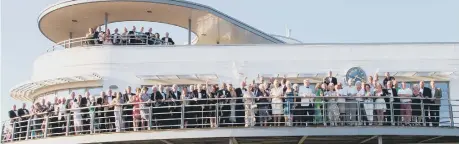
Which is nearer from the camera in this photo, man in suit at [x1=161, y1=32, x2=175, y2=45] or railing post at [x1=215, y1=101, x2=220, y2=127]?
railing post at [x1=215, y1=101, x2=220, y2=127]

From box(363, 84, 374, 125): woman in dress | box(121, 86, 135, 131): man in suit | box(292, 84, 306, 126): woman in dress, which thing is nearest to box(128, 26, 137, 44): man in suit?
box(121, 86, 135, 131): man in suit

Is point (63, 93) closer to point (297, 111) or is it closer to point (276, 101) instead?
point (276, 101)

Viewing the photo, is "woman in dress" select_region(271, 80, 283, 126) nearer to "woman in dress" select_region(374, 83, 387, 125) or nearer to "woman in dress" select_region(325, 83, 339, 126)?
"woman in dress" select_region(325, 83, 339, 126)

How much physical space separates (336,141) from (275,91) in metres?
2.97

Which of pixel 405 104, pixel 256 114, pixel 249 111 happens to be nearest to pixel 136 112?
pixel 249 111

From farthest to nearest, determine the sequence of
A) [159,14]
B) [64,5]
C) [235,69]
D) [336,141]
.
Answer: [159,14] → [64,5] → [235,69] → [336,141]

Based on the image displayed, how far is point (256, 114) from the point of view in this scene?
1560cm

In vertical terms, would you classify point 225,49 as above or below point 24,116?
above

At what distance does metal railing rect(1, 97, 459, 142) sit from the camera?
15.2 m

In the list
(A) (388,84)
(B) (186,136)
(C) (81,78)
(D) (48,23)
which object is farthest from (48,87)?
(A) (388,84)

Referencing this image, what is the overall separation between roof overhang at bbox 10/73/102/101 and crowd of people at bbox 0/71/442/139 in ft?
12.2

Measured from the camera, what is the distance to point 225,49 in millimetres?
20062

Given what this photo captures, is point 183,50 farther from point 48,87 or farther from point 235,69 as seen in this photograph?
point 48,87

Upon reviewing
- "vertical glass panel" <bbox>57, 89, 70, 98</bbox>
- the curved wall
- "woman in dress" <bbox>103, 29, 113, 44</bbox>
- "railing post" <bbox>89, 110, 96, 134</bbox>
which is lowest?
"railing post" <bbox>89, 110, 96, 134</bbox>
